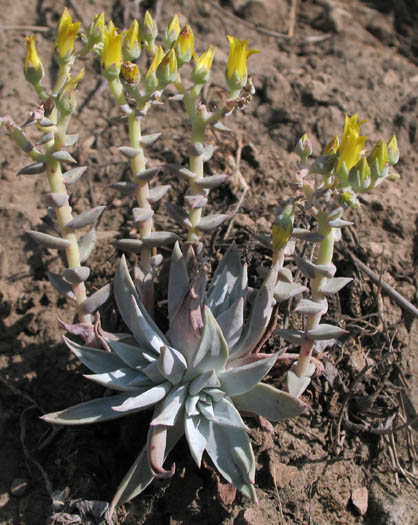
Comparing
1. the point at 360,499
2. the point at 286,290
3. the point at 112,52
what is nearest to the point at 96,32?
the point at 112,52

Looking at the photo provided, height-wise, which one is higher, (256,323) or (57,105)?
(57,105)

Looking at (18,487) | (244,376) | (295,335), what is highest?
(295,335)

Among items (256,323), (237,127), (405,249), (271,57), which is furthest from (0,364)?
(271,57)

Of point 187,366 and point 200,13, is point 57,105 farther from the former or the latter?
point 200,13

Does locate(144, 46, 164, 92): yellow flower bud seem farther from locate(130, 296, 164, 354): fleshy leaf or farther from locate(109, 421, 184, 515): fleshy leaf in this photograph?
locate(109, 421, 184, 515): fleshy leaf

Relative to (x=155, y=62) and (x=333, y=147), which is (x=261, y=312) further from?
(x=155, y=62)

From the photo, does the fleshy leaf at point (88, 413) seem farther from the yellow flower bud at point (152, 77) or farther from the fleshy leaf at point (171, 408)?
the yellow flower bud at point (152, 77)
